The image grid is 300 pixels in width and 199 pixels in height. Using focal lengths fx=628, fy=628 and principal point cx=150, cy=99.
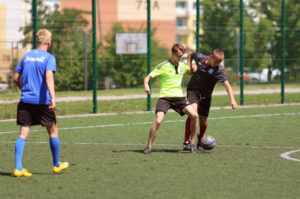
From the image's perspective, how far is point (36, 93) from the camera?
24.6ft

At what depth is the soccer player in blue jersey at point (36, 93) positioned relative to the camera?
7.49m

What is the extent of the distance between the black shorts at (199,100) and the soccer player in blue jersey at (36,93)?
2897 mm

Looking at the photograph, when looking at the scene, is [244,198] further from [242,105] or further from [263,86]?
[263,86]

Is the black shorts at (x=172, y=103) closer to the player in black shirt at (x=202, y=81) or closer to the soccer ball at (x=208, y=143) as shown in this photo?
the player in black shirt at (x=202, y=81)

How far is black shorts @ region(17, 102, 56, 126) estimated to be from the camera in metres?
7.58

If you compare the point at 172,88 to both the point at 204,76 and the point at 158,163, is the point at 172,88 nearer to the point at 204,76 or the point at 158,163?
the point at 204,76

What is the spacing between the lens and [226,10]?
4416 centimetres

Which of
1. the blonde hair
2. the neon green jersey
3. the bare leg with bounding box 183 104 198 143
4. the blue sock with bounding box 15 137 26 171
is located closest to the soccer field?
the blue sock with bounding box 15 137 26 171

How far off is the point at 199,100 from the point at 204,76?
15.3 inches

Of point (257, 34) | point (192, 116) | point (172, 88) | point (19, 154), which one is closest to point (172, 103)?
point (172, 88)

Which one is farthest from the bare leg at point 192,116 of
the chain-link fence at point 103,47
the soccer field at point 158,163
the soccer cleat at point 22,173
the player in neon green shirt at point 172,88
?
the chain-link fence at point 103,47

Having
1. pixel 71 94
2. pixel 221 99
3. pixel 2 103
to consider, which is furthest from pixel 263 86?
pixel 2 103

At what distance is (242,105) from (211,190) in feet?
43.9

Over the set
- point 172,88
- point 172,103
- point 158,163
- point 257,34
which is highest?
point 257,34
